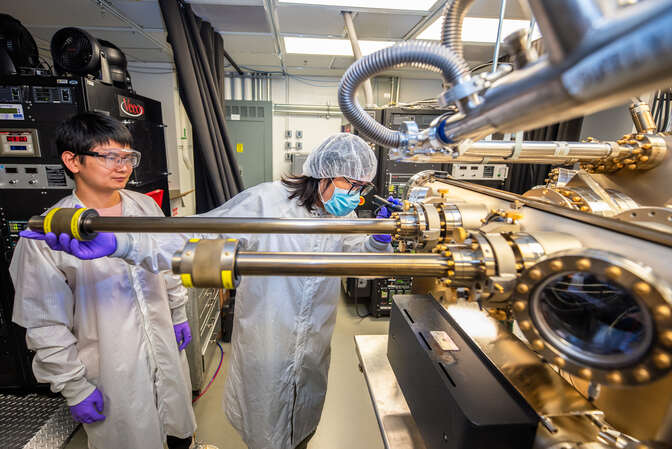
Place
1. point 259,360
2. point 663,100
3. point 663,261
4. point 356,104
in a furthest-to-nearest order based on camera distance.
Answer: point 663,100, point 259,360, point 356,104, point 663,261

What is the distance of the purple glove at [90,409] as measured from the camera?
111 cm

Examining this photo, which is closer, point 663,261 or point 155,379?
point 663,261

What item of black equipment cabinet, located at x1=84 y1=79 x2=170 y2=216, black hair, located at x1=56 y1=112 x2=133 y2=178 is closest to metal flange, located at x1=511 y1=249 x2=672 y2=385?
black hair, located at x1=56 y1=112 x2=133 y2=178

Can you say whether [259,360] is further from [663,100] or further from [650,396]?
[663,100]

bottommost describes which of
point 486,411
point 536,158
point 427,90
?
point 486,411

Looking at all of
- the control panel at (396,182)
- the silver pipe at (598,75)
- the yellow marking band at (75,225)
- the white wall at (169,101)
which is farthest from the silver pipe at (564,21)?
the white wall at (169,101)

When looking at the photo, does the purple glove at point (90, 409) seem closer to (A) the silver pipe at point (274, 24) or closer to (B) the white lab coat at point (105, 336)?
(B) the white lab coat at point (105, 336)

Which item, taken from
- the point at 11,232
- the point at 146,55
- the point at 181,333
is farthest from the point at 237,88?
the point at 181,333

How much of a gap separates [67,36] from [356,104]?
2107mm

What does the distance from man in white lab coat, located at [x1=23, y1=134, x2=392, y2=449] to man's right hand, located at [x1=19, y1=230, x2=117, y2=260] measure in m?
0.26

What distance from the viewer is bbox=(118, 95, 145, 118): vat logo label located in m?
1.91

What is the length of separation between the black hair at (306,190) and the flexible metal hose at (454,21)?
2.99 ft

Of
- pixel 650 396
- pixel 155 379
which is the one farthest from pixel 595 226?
pixel 155 379

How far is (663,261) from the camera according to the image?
1.31ft
